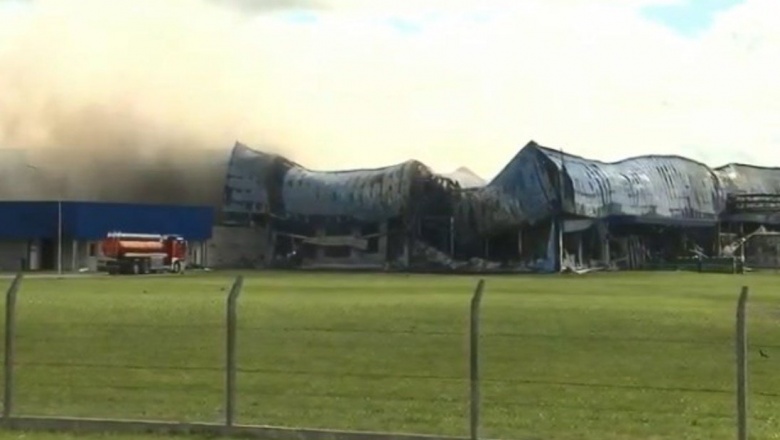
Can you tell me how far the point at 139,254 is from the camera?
101562 mm

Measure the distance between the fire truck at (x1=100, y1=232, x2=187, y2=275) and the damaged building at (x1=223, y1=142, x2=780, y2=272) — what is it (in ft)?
102

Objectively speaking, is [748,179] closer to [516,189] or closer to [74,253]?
[516,189]

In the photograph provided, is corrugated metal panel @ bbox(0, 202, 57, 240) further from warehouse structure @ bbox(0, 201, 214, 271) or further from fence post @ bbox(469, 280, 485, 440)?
fence post @ bbox(469, 280, 485, 440)

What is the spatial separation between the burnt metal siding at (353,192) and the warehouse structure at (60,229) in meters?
22.7

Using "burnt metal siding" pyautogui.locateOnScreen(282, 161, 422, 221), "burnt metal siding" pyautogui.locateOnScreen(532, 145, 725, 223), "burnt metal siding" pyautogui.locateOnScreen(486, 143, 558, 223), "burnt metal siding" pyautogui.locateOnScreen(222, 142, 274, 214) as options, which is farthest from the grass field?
"burnt metal siding" pyautogui.locateOnScreen(222, 142, 274, 214)

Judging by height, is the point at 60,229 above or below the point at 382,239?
above

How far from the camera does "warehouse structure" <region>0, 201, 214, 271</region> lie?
118 meters

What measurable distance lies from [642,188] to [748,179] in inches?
Result: 856

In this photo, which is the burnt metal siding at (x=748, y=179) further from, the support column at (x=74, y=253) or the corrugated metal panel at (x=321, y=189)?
the support column at (x=74, y=253)

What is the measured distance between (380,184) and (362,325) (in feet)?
343

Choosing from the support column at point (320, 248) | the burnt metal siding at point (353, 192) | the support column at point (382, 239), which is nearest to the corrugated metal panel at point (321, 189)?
the burnt metal siding at point (353, 192)

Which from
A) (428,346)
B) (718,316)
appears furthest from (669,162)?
(428,346)

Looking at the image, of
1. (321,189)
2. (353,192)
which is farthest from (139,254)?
(321,189)

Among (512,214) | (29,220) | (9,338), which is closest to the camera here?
(9,338)
